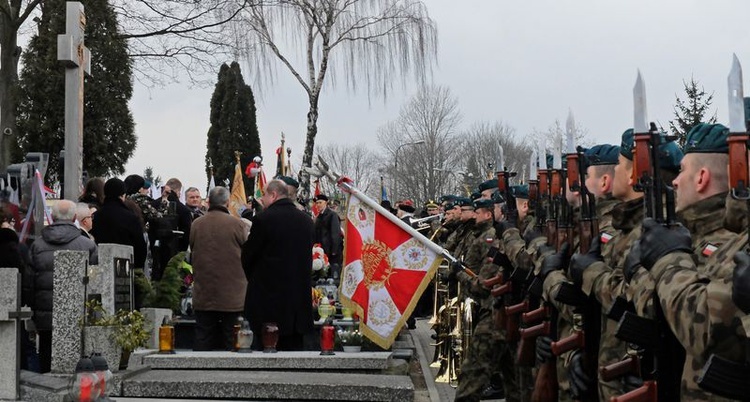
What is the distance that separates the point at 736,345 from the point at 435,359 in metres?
11.1

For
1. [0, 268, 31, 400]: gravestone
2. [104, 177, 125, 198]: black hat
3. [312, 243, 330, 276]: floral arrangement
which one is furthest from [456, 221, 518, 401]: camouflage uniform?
[312, 243, 330, 276]: floral arrangement

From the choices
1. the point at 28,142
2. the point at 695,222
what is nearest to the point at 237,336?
the point at 695,222

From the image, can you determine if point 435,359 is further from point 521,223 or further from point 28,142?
point 28,142

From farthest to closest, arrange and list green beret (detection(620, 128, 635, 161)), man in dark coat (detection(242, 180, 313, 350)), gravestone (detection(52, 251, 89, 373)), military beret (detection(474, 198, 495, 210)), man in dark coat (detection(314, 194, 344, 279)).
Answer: man in dark coat (detection(314, 194, 344, 279))
military beret (detection(474, 198, 495, 210))
man in dark coat (detection(242, 180, 313, 350))
gravestone (detection(52, 251, 89, 373))
green beret (detection(620, 128, 635, 161))

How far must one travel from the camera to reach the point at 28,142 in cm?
3034

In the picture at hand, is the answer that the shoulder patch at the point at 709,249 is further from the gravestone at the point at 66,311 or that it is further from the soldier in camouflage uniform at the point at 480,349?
the gravestone at the point at 66,311

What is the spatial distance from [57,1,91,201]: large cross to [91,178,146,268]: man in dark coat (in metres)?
2.00

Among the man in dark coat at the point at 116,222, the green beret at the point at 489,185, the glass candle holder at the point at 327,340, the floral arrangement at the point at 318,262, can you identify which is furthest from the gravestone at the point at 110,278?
the floral arrangement at the point at 318,262

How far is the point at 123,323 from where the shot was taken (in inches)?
376

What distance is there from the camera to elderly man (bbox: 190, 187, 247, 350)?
36.6 feet

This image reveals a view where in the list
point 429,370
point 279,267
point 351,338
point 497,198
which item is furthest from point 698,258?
point 429,370

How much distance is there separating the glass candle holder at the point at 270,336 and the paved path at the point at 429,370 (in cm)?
168

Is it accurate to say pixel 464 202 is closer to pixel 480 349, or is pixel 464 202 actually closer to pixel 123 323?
pixel 480 349

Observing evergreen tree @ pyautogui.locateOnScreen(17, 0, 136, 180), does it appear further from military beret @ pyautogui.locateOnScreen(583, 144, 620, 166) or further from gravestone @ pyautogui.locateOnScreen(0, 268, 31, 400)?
military beret @ pyautogui.locateOnScreen(583, 144, 620, 166)
